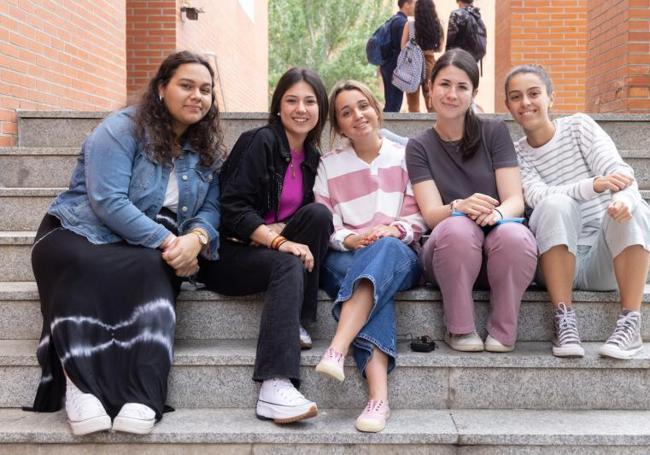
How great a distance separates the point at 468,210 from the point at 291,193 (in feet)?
2.57

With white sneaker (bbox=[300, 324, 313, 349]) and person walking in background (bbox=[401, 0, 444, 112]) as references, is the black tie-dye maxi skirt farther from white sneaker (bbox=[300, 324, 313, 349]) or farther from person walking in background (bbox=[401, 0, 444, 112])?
person walking in background (bbox=[401, 0, 444, 112])

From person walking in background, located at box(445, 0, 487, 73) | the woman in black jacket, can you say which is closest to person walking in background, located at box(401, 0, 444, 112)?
person walking in background, located at box(445, 0, 487, 73)

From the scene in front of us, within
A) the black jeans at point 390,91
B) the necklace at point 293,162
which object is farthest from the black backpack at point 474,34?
the necklace at point 293,162

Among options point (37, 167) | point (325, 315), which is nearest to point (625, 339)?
point (325, 315)

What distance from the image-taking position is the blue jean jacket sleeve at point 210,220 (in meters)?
2.84

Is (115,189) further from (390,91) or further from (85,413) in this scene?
(390,91)

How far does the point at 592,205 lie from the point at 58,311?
2.23m

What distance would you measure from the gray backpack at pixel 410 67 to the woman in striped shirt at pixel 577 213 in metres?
→ 2.53

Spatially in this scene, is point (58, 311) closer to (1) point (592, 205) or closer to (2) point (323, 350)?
(2) point (323, 350)

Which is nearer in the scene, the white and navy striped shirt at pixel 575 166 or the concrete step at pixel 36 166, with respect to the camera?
the white and navy striped shirt at pixel 575 166

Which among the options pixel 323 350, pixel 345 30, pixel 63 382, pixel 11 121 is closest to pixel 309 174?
pixel 323 350

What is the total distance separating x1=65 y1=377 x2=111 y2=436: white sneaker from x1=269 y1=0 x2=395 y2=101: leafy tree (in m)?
19.8

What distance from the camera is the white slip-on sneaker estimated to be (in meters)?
2.62

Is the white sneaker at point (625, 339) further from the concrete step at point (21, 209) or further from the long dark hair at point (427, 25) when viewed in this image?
the long dark hair at point (427, 25)
